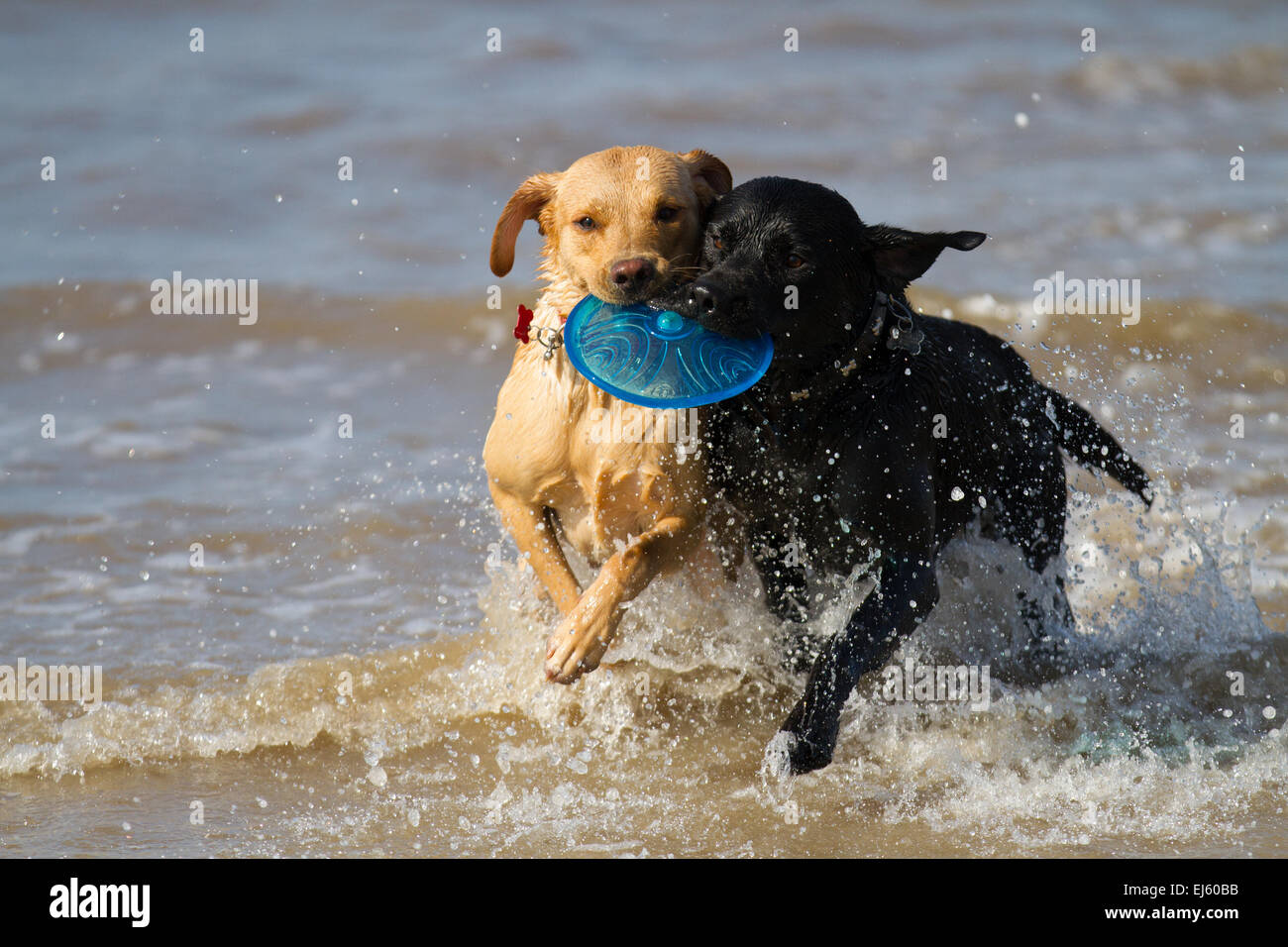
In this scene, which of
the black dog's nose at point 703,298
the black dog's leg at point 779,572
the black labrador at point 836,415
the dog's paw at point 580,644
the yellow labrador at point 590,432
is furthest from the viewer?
the black dog's leg at point 779,572

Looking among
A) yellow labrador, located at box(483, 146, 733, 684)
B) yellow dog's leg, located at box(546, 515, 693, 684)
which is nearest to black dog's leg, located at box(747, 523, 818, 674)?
yellow labrador, located at box(483, 146, 733, 684)

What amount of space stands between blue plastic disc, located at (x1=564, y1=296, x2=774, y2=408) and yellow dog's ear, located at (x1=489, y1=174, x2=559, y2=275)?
16.1 inches

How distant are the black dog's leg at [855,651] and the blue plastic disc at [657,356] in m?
0.75

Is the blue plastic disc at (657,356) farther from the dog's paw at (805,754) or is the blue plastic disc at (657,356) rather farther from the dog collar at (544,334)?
the dog's paw at (805,754)

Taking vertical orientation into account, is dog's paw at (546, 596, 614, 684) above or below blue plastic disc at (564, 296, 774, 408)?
below

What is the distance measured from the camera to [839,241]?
4055mm

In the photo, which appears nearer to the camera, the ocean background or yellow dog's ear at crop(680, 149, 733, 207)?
the ocean background

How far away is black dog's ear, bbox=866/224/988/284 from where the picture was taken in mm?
4070

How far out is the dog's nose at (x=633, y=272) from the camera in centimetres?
402

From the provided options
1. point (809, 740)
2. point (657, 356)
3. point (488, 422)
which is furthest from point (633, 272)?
point (488, 422)

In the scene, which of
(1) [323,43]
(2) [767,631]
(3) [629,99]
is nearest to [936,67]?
(3) [629,99]

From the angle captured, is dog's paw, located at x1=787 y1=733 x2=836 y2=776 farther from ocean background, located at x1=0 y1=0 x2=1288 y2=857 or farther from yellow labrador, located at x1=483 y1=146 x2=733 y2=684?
yellow labrador, located at x1=483 y1=146 x2=733 y2=684

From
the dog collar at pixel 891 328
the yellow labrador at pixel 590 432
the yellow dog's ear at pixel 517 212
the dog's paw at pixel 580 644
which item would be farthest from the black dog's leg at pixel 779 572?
the yellow dog's ear at pixel 517 212

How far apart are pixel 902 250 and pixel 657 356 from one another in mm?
761
